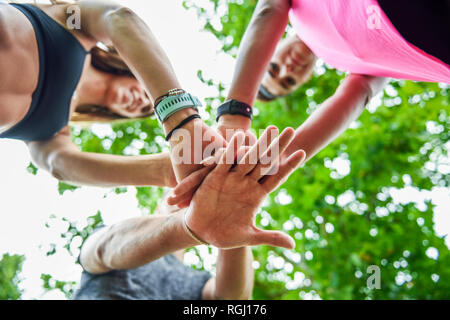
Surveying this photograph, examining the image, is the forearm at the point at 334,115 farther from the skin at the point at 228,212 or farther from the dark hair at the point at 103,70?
the dark hair at the point at 103,70

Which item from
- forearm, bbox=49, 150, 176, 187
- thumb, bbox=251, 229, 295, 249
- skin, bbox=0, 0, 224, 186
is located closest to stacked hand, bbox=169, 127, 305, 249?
thumb, bbox=251, 229, 295, 249

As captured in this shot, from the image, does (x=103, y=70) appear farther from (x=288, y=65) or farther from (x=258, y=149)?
(x=258, y=149)

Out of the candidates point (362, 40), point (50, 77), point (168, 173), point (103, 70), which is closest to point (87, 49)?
point (50, 77)

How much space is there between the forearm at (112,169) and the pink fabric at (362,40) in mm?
886

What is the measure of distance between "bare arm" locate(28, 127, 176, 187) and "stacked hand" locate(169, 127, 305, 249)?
33cm

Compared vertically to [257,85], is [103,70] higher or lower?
higher

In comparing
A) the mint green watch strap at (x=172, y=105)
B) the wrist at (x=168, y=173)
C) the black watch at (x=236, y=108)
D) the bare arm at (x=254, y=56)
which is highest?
the bare arm at (x=254, y=56)

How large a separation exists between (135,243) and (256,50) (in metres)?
1.04

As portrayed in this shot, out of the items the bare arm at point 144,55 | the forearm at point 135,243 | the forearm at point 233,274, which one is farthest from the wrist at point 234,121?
the forearm at point 233,274

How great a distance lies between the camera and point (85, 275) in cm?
194

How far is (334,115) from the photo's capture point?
1367 mm

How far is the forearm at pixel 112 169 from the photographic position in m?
1.44
